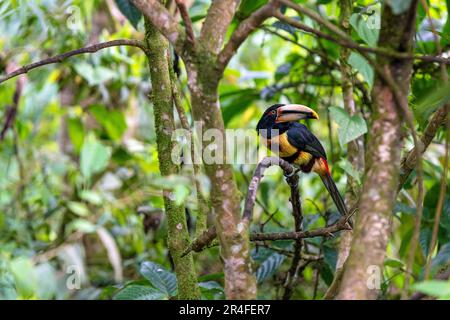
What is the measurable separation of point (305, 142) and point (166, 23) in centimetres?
176

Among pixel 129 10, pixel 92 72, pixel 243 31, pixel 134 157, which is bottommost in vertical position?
pixel 134 157

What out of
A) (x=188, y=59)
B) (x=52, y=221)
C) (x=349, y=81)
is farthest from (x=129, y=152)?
(x=188, y=59)

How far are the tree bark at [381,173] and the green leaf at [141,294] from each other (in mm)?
1084

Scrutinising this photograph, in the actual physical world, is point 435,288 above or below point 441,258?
above

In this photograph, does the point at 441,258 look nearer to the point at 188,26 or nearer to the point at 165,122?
the point at 165,122

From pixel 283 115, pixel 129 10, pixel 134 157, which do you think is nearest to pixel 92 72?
pixel 134 157

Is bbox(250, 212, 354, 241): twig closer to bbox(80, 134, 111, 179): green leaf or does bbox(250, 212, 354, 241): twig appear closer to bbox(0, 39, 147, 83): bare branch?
bbox(80, 134, 111, 179): green leaf

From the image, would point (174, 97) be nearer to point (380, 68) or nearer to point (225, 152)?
point (225, 152)

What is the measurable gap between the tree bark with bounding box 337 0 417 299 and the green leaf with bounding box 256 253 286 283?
141cm

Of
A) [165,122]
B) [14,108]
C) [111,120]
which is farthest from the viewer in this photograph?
[111,120]

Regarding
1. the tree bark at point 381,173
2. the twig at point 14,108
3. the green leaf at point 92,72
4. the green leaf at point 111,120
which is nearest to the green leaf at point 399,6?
Answer: the tree bark at point 381,173

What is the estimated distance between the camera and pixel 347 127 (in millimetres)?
2031
